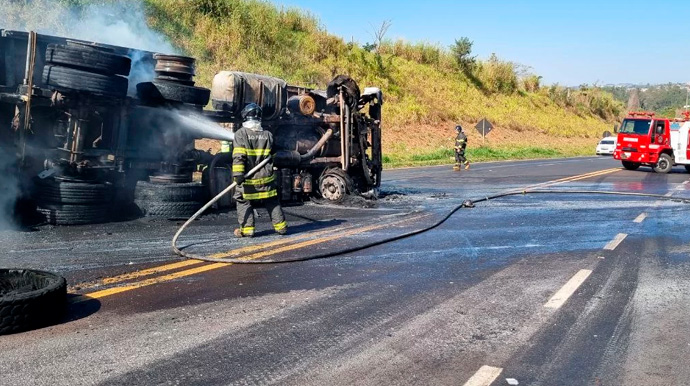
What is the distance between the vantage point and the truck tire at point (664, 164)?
25.5 m

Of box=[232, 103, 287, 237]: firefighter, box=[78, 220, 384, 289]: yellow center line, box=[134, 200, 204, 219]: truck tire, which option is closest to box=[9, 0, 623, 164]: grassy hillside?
box=[134, 200, 204, 219]: truck tire

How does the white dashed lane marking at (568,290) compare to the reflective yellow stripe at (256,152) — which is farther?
the reflective yellow stripe at (256,152)

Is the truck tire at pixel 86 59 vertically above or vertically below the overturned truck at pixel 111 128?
above

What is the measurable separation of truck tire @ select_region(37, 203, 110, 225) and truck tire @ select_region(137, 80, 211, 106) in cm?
192

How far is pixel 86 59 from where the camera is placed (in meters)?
8.75

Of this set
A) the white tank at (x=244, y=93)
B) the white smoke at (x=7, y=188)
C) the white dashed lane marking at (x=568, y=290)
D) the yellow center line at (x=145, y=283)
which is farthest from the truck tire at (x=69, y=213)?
the white dashed lane marking at (x=568, y=290)

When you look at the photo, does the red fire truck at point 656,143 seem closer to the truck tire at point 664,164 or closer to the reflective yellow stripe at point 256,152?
the truck tire at point 664,164

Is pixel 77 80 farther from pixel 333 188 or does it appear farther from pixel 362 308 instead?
pixel 362 308

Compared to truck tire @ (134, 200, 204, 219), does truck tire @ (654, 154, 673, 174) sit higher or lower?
higher

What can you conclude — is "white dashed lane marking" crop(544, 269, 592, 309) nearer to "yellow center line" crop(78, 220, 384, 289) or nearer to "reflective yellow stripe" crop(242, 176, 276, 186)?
"yellow center line" crop(78, 220, 384, 289)

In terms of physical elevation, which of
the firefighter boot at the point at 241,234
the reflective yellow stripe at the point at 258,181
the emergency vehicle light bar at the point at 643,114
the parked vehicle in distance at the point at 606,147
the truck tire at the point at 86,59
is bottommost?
the firefighter boot at the point at 241,234

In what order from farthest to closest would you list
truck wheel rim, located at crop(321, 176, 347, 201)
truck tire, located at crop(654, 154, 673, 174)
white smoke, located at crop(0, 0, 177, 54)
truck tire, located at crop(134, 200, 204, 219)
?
1. truck tire, located at crop(654, 154, 673, 174)
2. white smoke, located at crop(0, 0, 177, 54)
3. truck wheel rim, located at crop(321, 176, 347, 201)
4. truck tire, located at crop(134, 200, 204, 219)

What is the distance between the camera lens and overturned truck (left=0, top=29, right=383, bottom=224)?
867 centimetres

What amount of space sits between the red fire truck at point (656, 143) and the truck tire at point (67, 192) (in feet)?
74.8
